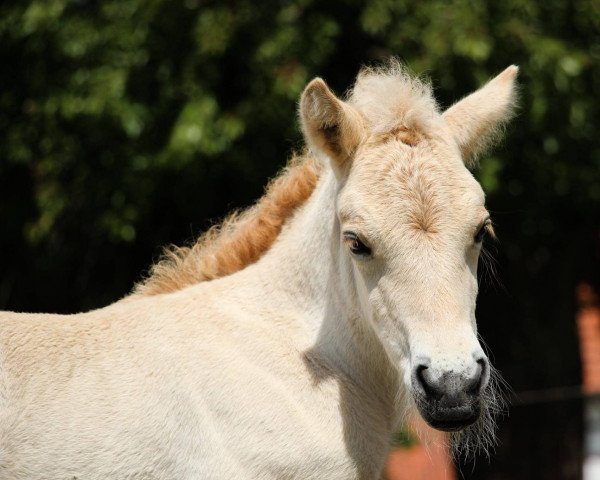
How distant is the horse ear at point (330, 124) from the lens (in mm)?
3652

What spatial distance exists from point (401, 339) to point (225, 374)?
74cm

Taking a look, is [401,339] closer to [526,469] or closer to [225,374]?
[225,374]

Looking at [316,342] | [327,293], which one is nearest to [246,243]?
[327,293]

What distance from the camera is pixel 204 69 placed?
702cm

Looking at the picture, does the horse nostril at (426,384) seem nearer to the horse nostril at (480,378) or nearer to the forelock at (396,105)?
the horse nostril at (480,378)

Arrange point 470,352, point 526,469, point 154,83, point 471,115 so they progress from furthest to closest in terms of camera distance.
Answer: point 526,469 → point 154,83 → point 471,115 → point 470,352

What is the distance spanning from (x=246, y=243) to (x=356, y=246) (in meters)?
0.86

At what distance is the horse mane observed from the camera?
166 inches

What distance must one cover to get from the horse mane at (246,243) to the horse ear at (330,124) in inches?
18.1

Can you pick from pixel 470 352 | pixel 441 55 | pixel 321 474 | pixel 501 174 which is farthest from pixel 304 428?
pixel 501 174

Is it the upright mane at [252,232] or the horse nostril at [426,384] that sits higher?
the upright mane at [252,232]

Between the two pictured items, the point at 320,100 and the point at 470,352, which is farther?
the point at 320,100

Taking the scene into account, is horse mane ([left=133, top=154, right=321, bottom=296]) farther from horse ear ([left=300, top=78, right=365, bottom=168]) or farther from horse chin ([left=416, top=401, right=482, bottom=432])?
horse chin ([left=416, top=401, right=482, bottom=432])

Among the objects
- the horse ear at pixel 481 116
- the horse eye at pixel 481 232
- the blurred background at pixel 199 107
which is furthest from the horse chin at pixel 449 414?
the blurred background at pixel 199 107
